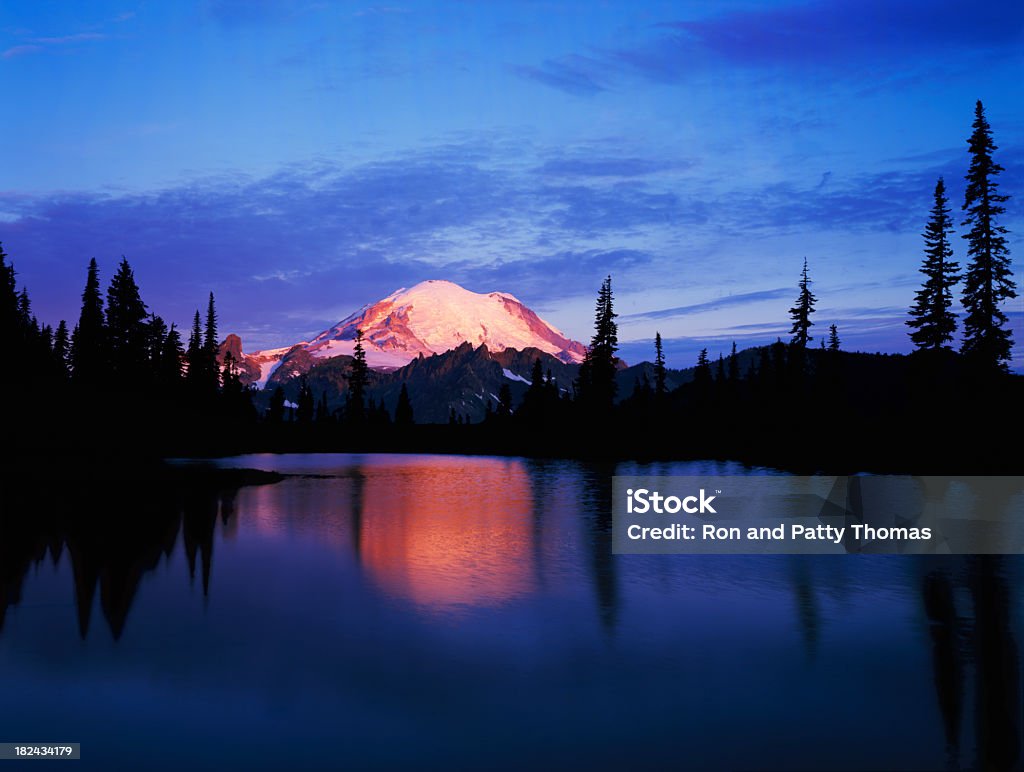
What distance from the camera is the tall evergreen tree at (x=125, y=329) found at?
90.8 meters

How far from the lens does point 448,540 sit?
103 ft

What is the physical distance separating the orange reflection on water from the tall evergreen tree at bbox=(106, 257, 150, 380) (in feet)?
152

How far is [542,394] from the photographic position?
447 feet

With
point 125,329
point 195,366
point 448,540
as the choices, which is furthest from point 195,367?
point 448,540

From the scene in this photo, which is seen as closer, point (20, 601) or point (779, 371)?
point (20, 601)

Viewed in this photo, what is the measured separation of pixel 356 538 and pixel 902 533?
22652mm

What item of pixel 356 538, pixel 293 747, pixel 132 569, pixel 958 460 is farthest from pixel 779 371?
pixel 293 747

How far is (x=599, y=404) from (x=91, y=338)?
6640 cm

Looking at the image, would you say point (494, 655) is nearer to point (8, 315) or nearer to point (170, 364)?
point (8, 315)

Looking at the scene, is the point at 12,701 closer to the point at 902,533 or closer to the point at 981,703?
the point at 981,703

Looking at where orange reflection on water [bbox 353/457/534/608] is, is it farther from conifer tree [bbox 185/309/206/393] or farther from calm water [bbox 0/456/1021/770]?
conifer tree [bbox 185/309/206/393]

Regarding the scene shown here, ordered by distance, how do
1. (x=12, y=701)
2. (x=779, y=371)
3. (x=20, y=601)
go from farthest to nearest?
(x=779, y=371), (x=20, y=601), (x=12, y=701)

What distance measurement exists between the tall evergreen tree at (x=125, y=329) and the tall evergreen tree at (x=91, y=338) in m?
1.01

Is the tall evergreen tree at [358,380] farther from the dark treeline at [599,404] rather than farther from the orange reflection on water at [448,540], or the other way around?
the orange reflection on water at [448,540]
